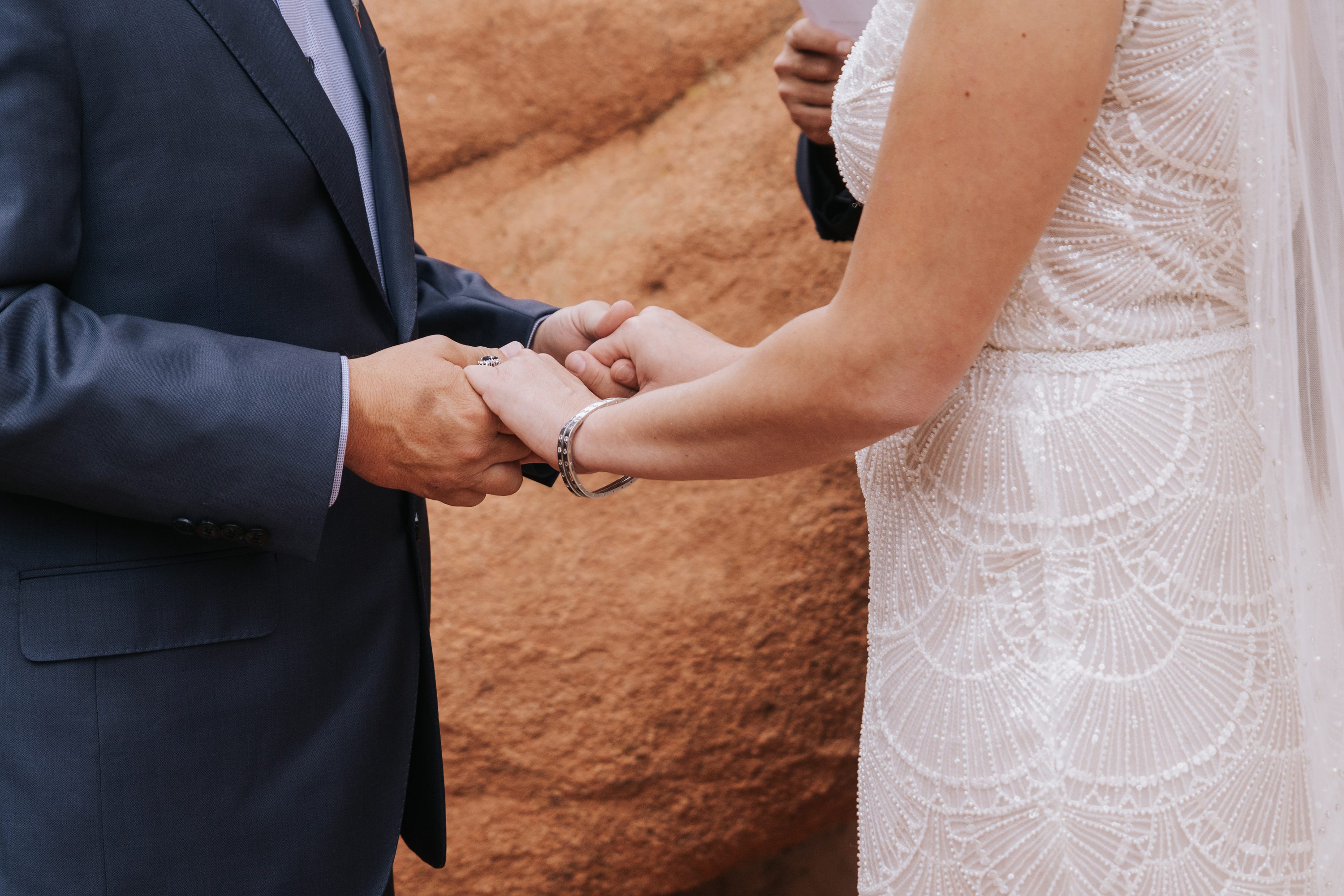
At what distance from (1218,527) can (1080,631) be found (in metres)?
0.16

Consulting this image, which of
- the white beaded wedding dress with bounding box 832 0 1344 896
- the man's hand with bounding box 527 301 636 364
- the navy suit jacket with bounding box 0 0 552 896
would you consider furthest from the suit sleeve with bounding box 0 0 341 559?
the white beaded wedding dress with bounding box 832 0 1344 896

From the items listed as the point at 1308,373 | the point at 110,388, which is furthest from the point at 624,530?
the point at 1308,373

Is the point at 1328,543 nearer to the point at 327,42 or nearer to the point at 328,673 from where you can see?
the point at 328,673

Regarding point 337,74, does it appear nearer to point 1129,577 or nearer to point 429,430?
point 429,430

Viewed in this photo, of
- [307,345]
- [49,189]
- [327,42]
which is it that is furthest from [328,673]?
[327,42]

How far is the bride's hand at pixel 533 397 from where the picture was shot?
4.39 feet

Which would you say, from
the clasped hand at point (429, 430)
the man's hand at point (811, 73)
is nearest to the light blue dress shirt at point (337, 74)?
the clasped hand at point (429, 430)

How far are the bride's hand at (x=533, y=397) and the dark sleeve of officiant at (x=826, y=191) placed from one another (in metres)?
0.77

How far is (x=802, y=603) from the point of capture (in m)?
2.41

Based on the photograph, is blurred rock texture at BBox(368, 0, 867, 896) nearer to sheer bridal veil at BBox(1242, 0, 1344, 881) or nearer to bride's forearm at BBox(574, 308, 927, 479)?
bride's forearm at BBox(574, 308, 927, 479)

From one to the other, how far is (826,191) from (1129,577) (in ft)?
3.70

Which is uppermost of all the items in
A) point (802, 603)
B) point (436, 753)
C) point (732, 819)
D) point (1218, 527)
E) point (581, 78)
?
point (1218, 527)

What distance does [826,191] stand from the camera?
6.56 ft

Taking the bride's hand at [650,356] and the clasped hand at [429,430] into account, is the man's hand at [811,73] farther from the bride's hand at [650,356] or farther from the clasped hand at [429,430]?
the clasped hand at [429,430]
